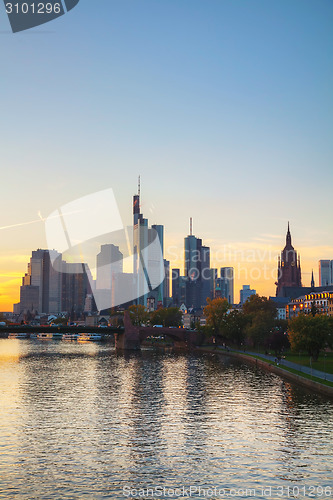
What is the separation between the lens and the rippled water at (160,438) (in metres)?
38.4

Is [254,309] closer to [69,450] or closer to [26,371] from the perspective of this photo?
[26,371]

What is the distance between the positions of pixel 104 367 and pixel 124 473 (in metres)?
81.7

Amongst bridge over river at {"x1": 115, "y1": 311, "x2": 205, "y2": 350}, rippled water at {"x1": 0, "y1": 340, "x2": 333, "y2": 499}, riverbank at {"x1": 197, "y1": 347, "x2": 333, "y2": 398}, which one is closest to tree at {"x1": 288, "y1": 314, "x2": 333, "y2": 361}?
riverbank at {"x1": 197, "y1": 347, "x2": 333, "y2": 398}

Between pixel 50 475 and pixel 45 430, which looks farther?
pixel 45 430

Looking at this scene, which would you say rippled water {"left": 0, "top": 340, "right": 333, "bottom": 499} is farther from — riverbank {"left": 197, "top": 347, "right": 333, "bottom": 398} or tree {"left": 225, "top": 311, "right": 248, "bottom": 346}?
Answer: tree {"left": 225, "top": 311, "right": 248, "bottom": 346}

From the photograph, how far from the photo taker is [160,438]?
5078 centimetres

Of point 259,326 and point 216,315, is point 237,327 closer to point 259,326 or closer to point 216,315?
point 259,326

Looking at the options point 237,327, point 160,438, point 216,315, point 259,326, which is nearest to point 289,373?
point 160,438

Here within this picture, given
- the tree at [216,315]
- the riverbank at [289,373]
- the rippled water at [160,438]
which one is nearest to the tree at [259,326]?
the riverbank at [289,373]

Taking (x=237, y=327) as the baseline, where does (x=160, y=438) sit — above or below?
below

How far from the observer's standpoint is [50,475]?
39719mm

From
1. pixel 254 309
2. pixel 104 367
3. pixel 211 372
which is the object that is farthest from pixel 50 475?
pixel 254 309

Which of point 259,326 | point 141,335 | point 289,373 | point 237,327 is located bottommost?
point 289,373

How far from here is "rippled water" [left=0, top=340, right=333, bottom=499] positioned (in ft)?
126
